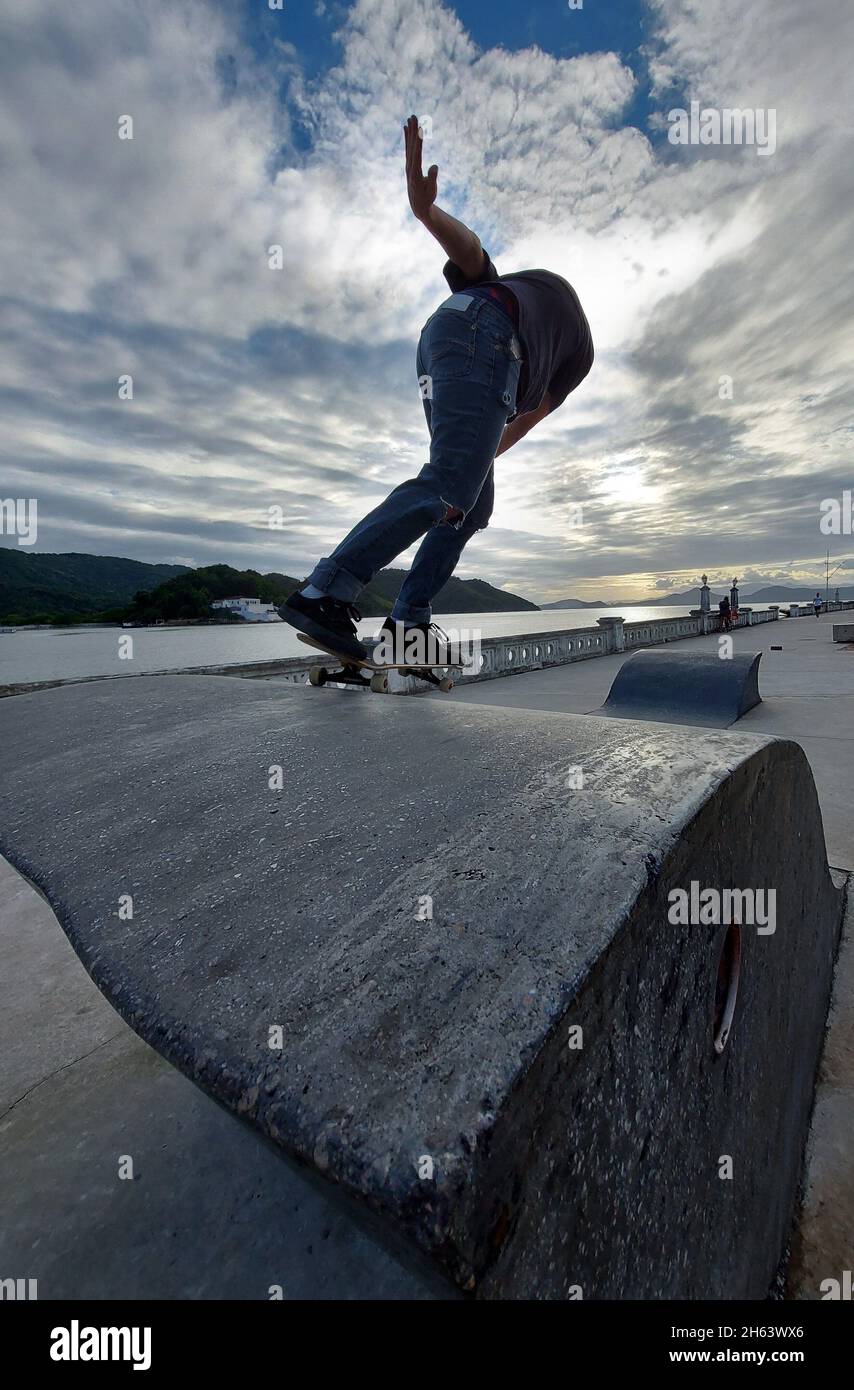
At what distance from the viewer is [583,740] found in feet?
5.31

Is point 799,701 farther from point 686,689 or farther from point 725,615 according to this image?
point 725,615

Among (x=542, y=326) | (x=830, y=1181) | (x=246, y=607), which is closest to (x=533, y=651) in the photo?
(x=542, y=326)

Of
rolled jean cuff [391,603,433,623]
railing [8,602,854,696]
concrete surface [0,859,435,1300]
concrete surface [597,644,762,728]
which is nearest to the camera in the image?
concrete surface [0,859,435,1300]

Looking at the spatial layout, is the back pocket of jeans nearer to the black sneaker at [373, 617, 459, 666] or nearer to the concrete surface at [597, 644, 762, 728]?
the black sneaker at [373, 617, 459, 666]

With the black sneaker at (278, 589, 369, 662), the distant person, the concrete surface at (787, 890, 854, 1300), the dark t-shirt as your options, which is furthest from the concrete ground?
the distant person

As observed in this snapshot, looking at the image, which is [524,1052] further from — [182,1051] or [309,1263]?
[309,1263]

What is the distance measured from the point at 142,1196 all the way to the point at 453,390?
2669mm

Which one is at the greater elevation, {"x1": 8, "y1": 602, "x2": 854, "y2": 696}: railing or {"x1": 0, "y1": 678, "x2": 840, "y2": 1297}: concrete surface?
{"x1": 8, "y1": 602, "x2": 854, "y2": 696}: railing

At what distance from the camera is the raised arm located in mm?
2271

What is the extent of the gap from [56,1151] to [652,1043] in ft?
4.59

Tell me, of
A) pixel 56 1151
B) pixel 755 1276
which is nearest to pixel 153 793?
pixel 56 1151

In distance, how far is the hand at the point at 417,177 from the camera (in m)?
2.26

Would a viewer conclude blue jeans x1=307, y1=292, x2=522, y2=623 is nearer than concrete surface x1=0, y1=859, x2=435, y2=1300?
No

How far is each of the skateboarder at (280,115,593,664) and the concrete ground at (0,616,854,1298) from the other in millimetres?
1639
